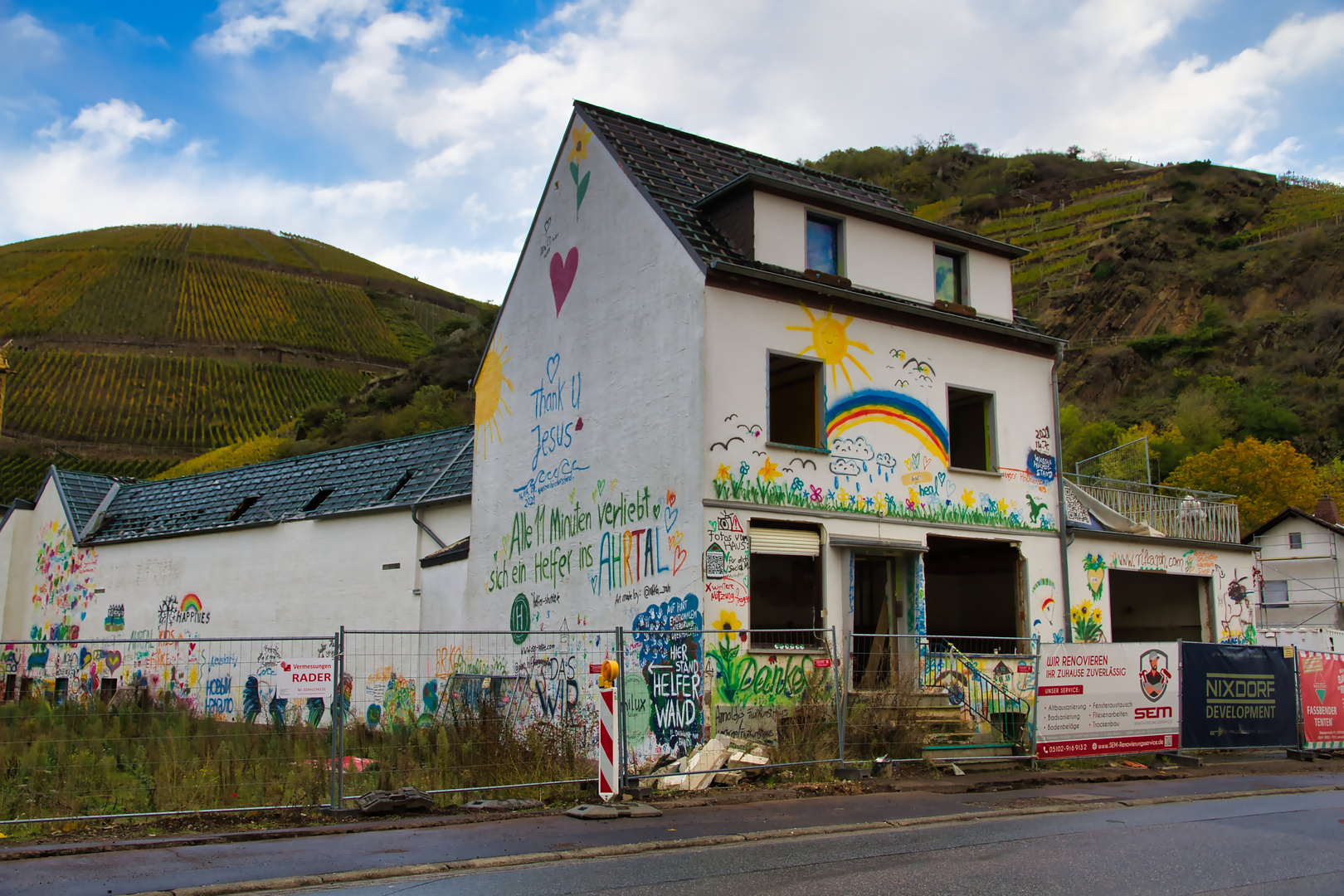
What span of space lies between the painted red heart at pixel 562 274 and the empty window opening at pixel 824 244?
4.30 m

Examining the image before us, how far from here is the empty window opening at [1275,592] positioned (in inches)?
1801

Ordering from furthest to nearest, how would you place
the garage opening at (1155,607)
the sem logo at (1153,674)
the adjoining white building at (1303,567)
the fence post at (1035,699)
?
the adjoining white building at (1303,567), the garage opening at (1155,607), the sem logo at (1153,674), the fence post at (1035,699)

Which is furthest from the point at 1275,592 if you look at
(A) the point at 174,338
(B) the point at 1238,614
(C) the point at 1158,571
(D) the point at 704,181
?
(A) the point at 174,338

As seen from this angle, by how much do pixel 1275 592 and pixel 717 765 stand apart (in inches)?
1696

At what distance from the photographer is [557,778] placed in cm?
1174

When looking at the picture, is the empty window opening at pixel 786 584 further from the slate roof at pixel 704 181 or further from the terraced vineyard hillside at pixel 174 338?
the terraced vineyard hillside at pixel 174 338

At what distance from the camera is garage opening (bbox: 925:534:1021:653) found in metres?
18.2

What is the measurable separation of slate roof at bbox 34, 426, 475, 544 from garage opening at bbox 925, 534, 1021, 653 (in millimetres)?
9771

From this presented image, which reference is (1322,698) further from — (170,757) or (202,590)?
(202,590)

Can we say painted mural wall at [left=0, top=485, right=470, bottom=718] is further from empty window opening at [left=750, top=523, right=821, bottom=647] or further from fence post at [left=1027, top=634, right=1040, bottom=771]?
fence post at [left=1027, top=634, right=1040, bottom=771]

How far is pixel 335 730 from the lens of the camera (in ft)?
33.4

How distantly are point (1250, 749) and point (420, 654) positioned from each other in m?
14.9

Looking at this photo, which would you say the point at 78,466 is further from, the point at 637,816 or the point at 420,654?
the point at 637,816

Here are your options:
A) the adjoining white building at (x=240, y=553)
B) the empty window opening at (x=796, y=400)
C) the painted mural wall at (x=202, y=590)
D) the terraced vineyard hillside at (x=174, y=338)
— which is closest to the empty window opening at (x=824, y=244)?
the empty window opening at (x=796, y=400)
